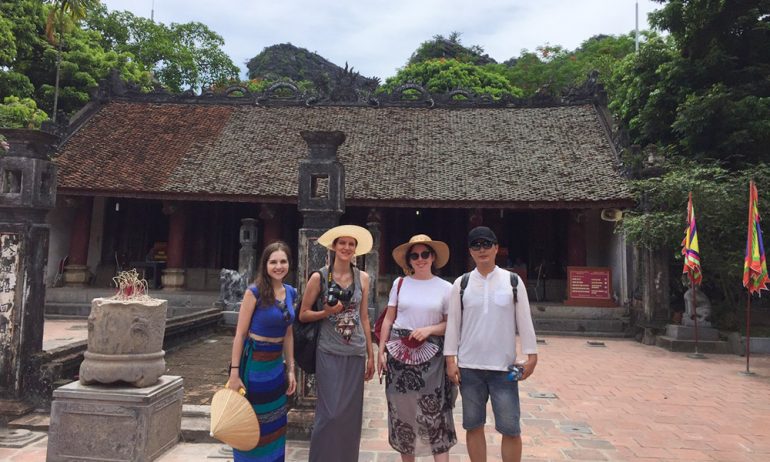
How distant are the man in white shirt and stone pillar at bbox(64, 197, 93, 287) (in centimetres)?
1455

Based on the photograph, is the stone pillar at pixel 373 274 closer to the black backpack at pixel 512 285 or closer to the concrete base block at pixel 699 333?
the concrete base block at pixel 699 333

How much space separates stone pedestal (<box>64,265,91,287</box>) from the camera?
1408 centimetres

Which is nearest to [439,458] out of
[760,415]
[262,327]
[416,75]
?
[262,327]

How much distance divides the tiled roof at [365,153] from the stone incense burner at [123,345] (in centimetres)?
948

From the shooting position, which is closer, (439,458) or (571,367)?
(439,458)

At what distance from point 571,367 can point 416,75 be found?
83.8ft

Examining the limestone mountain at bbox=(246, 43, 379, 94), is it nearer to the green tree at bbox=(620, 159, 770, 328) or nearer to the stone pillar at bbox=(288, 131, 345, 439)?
the green tree at bbox=(620, 159, 770, 328)

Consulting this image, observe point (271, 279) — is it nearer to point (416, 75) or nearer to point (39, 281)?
point (39, 281)

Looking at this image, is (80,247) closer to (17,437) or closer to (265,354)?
(17,437)

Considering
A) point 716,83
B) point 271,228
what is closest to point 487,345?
point 271,228

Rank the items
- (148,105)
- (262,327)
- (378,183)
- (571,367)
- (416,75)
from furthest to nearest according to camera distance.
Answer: (416,75) → (148,105) → (378,183) → (571,367) → (262,327)

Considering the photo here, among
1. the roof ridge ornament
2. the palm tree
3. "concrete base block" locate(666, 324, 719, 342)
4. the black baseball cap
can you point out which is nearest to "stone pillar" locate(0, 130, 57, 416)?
the black baseball cap

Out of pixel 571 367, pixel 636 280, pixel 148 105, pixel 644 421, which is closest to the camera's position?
pixel 644 421

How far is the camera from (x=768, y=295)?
40.6 ft
